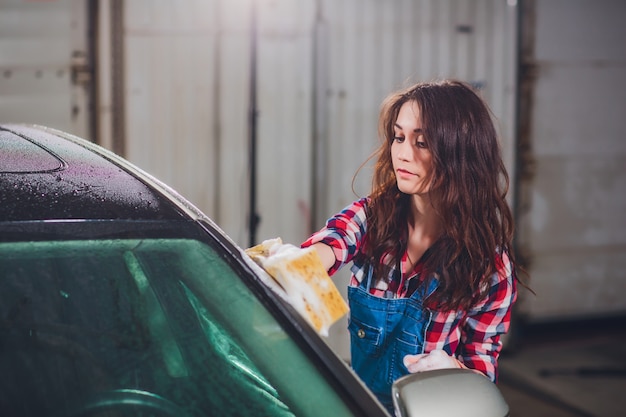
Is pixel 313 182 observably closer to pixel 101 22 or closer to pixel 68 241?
pixel 101 22

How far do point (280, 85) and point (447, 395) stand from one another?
402 centimetres

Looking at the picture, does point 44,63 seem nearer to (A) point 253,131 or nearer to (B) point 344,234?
(A) point 253,131

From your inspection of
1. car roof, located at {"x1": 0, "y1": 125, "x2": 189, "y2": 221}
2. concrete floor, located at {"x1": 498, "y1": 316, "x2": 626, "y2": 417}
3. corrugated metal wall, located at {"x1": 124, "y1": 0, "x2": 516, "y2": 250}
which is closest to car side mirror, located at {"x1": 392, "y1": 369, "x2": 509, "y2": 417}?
car roof, located at {"x1": 0, "y1": 125, "x2": 189, "y2": 221}

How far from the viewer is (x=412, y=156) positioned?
240cm

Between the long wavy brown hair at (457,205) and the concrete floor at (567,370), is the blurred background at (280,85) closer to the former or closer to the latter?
the concrete floor at (567,370)

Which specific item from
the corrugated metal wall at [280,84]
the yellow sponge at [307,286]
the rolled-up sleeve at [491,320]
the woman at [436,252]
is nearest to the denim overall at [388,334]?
the woman at [436,252]

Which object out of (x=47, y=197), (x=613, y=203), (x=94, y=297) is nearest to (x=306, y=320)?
(x=94, y=297)

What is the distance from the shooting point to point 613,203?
21.6 ft

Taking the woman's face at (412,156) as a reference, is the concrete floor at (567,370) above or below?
below

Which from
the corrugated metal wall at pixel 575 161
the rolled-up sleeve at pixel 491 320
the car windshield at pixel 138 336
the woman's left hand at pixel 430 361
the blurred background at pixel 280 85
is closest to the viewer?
the car windshield at pixel 138 336

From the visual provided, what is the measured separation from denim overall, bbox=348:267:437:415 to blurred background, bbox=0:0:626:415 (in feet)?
10.2

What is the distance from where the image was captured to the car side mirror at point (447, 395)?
1684 mm

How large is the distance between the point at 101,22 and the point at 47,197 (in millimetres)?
3787

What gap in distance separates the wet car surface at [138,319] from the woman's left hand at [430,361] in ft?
1.78
